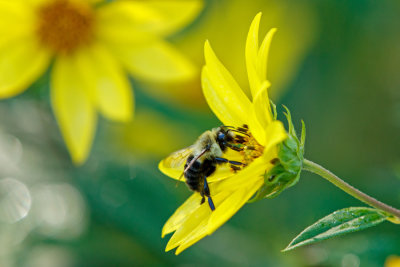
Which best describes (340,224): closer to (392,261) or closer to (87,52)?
(392,261)

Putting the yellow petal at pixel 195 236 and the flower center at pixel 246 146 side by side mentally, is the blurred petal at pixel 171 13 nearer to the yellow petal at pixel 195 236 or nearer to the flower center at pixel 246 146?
the flower center at pixel 246 146

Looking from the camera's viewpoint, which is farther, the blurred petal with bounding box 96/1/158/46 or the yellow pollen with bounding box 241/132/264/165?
the blurred petal with bounding box 96/1/158/46

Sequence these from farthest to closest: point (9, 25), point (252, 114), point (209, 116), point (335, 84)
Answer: point (335, 84) → point (209, 116) → point (9, 25) → point (252, 114)

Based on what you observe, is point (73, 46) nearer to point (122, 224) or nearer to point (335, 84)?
point (122, 224)

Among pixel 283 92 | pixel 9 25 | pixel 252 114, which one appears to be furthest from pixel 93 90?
pixel 252 114

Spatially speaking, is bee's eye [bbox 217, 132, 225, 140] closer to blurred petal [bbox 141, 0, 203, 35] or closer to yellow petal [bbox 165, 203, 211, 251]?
yellow petal [bbox 165, 203, 211, 251]

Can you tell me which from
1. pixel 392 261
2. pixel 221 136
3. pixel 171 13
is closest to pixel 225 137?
pixel 221 136

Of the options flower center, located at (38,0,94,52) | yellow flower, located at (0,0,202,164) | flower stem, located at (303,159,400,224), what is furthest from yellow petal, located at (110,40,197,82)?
flower stem, located at (303,159,400,224)
